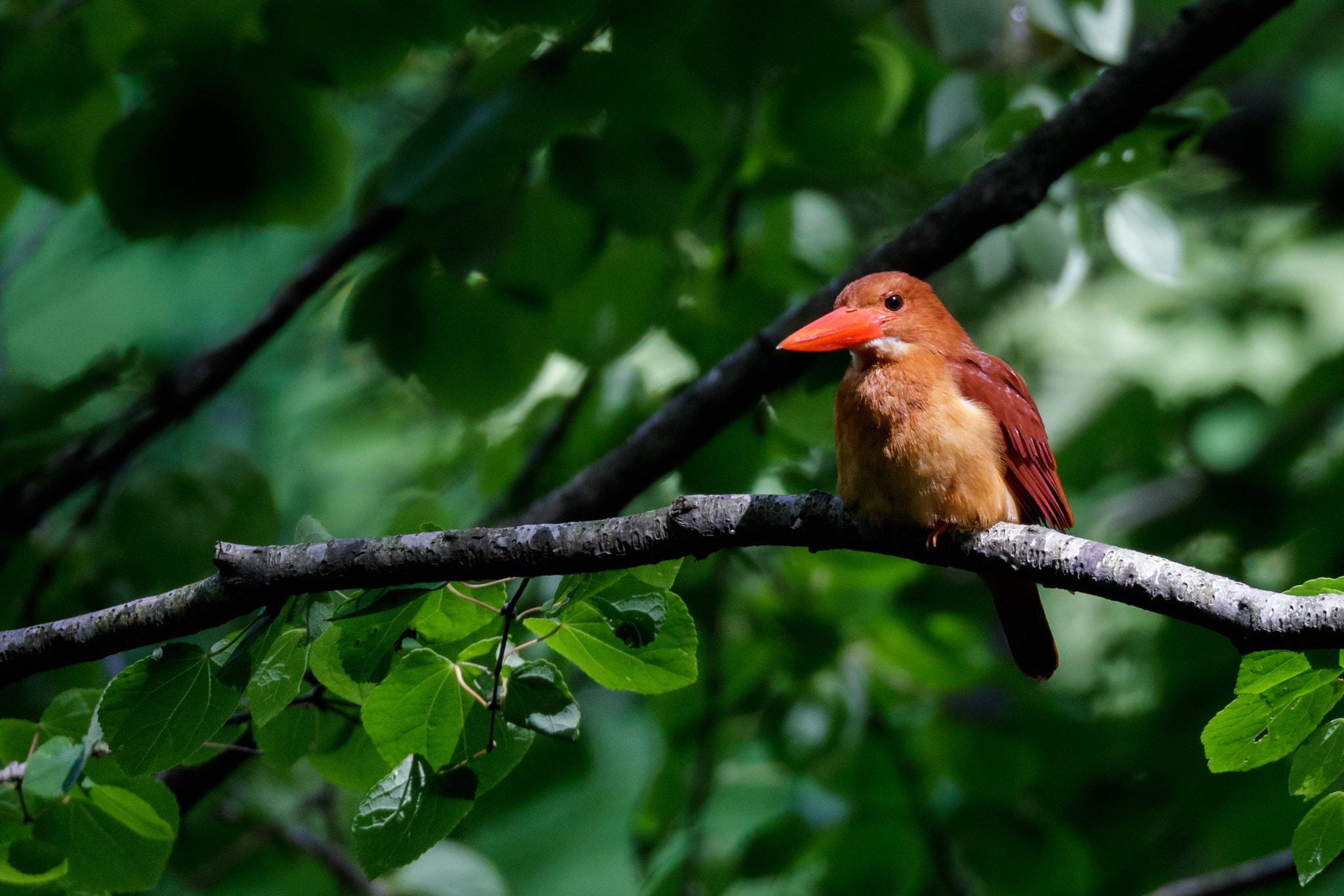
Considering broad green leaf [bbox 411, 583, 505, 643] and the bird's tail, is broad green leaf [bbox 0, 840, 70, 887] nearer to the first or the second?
broad green leaf [bbox 411, 583, 505, 643]

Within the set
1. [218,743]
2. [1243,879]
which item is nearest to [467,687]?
[218,743]

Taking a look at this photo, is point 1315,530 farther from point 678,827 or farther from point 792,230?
point 678,827

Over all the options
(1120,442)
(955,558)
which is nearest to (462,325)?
(955,558)

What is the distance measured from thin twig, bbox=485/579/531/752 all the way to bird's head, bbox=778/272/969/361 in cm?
70

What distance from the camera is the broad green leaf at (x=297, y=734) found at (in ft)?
4.86

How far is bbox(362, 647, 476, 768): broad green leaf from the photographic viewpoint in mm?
1299

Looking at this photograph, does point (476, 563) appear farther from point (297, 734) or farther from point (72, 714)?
point (72, 714)

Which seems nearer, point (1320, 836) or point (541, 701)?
point (1320, 836)

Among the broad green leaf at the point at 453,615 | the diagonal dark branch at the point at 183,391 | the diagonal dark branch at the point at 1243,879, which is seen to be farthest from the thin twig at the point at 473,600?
the diagonal dark branch at the point at 1243,879

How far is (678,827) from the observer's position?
10.5 feet

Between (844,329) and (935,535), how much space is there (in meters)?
0.40

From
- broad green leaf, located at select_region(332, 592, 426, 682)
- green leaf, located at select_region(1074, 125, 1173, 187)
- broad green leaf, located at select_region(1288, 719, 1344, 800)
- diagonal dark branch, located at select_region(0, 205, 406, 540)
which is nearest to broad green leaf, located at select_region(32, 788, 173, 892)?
broad green leaf, located at select_region(332, 592, 426, 682)

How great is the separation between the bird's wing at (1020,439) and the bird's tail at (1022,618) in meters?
0.12

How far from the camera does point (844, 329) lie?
177cm
